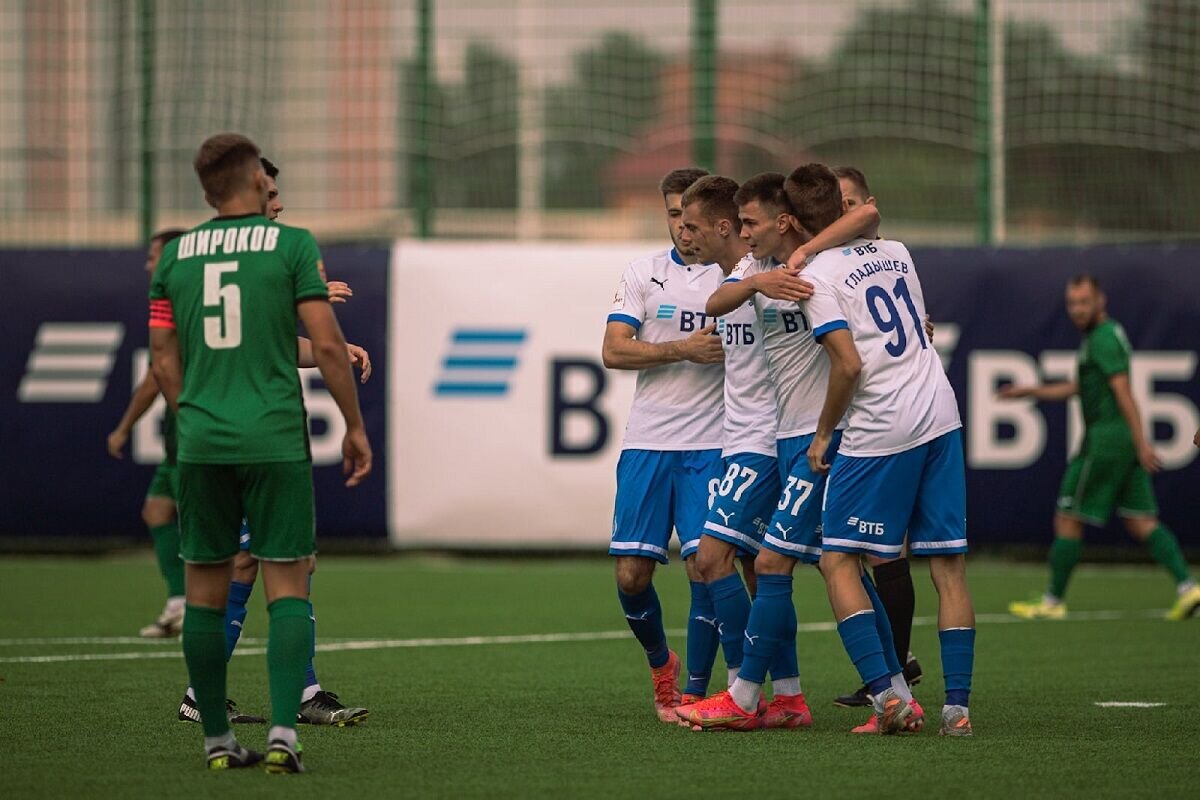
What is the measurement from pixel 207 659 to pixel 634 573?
225 cm

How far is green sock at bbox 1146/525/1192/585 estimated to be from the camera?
1291cm

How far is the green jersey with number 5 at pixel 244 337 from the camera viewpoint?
6438 millimetres

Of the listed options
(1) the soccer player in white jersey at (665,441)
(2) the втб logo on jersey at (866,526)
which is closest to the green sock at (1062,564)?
(1) the soccer player in white jersey at (665,441)

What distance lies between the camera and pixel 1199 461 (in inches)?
618

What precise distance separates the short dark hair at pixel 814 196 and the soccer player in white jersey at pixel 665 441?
26.4 inches

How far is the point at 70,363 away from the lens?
16719mm

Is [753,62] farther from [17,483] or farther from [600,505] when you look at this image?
[17,483]

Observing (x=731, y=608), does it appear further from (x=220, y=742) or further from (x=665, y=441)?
(x=220, y=742)

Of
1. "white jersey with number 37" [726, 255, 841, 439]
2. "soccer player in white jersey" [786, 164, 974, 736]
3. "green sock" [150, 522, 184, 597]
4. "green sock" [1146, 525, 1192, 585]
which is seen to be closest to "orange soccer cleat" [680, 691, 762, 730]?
"soccer player in white jersey" [786, 164, 974, 736]

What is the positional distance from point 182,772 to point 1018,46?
12317 millimetres

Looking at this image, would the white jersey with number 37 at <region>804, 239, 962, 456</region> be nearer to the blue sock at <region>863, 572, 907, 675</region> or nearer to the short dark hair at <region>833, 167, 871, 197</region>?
the blue sock at <region>863, 572, 907, 675</region>

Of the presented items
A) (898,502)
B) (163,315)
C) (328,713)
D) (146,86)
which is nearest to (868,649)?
(898,502)

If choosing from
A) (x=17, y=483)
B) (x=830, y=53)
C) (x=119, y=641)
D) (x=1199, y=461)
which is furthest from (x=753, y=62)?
(x=119, y=641)

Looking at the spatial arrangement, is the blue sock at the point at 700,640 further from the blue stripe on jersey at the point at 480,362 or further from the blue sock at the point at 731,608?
the blue stripe on jersey at the point at 480,362
